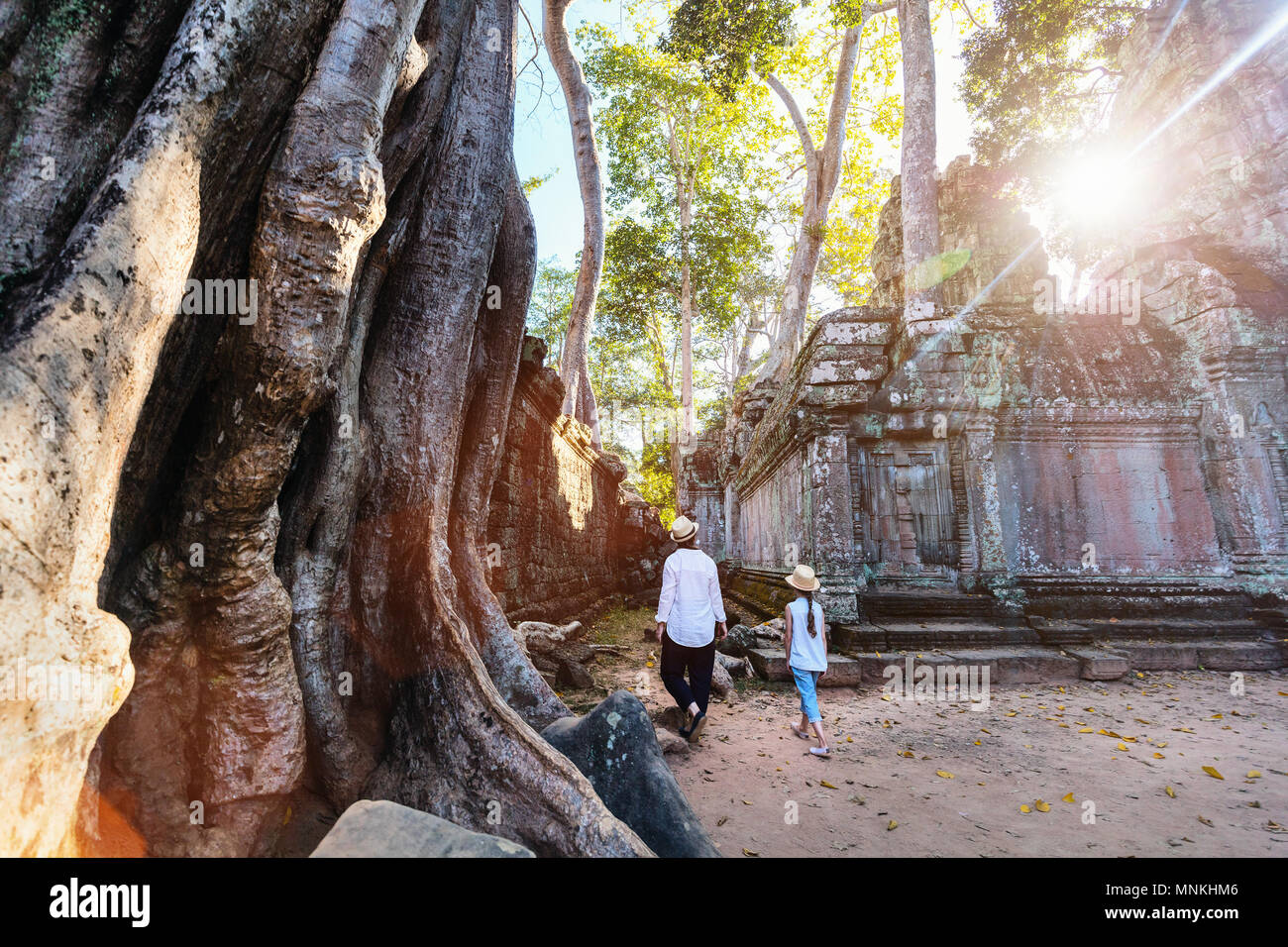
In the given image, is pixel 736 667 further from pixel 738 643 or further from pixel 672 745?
pixel 672 745

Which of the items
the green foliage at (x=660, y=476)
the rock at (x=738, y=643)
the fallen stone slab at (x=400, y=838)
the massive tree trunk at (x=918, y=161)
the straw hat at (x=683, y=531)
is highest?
the massive tree trunk at (x=918, y=161)

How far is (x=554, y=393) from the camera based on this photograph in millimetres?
7109

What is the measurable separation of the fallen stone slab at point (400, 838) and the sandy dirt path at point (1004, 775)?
60.3 inches

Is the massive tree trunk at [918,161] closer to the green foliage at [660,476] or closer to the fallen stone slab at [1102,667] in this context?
the fallen stone slab at [1102,667]

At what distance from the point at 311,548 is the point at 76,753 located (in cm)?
114

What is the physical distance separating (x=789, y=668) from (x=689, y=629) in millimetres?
1877

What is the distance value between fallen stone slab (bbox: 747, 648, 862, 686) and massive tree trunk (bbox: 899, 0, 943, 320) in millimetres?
5134

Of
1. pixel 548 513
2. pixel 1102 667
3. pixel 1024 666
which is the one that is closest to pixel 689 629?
pixel 1024 666

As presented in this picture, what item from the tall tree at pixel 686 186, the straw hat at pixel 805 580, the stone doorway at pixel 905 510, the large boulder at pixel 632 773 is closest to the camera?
the large boulder at pixel 632 773

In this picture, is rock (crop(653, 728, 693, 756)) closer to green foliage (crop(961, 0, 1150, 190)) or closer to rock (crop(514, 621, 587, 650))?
rock (crop(514, 621, 587, 650))

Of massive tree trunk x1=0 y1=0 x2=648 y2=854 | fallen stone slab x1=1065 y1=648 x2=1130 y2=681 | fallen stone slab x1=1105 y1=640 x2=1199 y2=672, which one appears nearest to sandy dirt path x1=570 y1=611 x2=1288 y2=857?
fallen stone slab x1=1065 y1=648 x2=1130 y2=681

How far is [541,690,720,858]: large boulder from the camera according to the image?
7.58 ft

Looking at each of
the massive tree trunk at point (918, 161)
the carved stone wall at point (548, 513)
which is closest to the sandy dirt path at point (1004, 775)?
the carved stone wall at point (548, 513)

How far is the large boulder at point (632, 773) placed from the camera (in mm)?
2312
